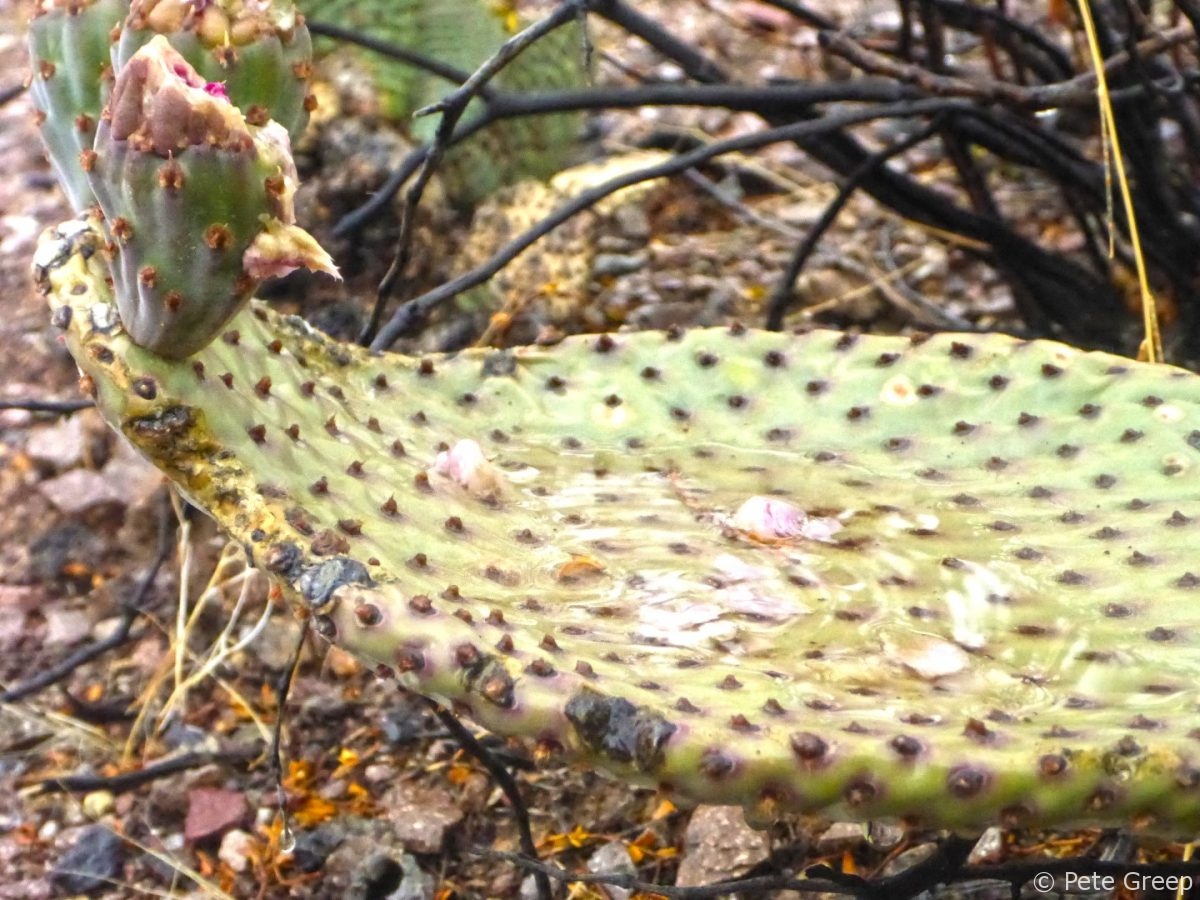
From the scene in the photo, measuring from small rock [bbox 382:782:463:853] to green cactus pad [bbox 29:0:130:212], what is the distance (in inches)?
31.1

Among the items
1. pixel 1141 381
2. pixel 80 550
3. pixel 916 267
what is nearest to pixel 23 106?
pixel 80 550

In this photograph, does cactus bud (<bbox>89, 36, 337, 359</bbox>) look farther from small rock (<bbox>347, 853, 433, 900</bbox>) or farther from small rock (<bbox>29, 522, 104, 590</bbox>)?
small rock (<bbox>29, 522, 104, 590</bbox>)

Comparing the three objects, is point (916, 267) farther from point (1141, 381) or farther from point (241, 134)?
point (241, 134)

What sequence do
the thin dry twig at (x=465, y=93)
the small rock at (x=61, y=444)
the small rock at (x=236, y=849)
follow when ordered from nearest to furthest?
the thin dry twig at (x=465, y=93)
the small rock at (x=236, y=849)
the small rock at (x=61, y=444)

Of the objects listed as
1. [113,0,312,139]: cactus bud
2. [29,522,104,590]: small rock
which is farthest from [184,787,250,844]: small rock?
[113,0,312,139]: cactus bud

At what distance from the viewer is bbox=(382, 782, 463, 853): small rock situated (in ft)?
4.87

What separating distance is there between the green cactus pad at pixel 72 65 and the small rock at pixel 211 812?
0.81 meters

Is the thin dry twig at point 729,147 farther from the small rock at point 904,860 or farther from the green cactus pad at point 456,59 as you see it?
the small rock at point 904,860

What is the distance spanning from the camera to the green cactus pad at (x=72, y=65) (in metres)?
1.04

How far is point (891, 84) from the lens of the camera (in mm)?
1865

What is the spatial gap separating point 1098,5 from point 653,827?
4.08 feet

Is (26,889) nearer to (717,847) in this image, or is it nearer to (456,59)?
(717,847)

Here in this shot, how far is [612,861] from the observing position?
1.47 m

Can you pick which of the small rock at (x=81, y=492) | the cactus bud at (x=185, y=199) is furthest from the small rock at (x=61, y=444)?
the cactus bud at (x=185, y=199)
